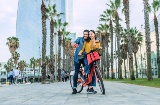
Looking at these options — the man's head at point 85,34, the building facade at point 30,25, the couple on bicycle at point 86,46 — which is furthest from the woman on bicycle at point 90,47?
the building facade at point 30,25

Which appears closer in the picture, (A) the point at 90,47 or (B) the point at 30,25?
(A) the point at 90,47

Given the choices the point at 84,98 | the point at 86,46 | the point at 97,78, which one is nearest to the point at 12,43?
the point at 86,46

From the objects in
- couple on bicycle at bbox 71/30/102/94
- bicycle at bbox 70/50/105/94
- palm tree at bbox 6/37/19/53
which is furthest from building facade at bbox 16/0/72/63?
couple on bicycle at bbox 71/30/102/94

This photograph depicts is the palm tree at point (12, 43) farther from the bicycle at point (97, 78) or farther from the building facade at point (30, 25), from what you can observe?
the building facade at point (30, 25)

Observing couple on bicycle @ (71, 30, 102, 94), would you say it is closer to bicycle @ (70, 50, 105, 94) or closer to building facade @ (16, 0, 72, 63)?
bicycle @ (70, 50, 105, 94)

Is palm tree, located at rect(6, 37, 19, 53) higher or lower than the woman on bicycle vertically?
higher

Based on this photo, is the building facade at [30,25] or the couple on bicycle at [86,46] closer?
the couple on bicycle at [86,46]

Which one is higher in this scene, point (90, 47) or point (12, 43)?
point (12, 43)

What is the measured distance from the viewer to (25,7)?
19012 centimetres

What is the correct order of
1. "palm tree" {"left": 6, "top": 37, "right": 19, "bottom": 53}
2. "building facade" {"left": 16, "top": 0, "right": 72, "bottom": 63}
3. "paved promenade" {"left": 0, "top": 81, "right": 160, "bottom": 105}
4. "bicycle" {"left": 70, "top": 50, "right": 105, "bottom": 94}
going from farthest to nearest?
1. "building facade" {"left": 16, "top": 0, "right": 72, "bottom": 63}
2. "palm tree" {"left": 6, "top": 37, "right": 19, "bottom": 53}
3. "bicycle" {"left": 70, "top": 50, "right": 105, "bottom": 94}
4. "paved promenade" {"left": 0, "top": 81, "right": 160, "bottom": 105}

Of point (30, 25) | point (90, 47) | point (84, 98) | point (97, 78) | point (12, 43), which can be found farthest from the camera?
point (30, 25)

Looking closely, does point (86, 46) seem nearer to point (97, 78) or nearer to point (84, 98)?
point (97, 78)

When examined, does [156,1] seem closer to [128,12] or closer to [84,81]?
[128,12]

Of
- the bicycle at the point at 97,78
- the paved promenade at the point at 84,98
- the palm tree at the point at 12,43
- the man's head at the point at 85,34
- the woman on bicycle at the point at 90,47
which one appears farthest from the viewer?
the palm tree at the point at 12,43
